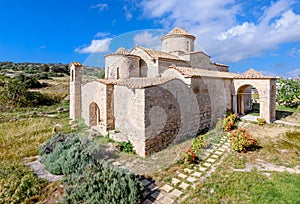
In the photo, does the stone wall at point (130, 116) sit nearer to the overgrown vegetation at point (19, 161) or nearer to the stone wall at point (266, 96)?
the overgrown vegetation at point (19, 161)

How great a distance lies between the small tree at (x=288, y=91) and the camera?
55.5 feet

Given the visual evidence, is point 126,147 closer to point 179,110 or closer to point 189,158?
point 189,158

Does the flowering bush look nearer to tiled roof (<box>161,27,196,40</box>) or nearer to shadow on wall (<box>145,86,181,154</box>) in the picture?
shadow on wall (<box>145,86,181,154</box>)

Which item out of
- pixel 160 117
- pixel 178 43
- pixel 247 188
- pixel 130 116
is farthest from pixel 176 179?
pixel 178 43

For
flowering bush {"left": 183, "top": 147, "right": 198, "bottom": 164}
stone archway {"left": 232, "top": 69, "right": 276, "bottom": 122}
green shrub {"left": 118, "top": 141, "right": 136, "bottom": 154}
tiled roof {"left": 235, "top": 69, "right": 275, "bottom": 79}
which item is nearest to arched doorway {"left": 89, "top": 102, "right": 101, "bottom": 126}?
green shrub {"left": 118, "top": 141, "right": 136, "bottom": 154}

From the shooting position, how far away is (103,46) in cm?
1252

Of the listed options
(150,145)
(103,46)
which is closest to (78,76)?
(103,46)

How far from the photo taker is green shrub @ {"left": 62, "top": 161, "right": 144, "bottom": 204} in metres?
3.96

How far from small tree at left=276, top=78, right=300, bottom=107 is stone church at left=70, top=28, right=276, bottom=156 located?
5282mm

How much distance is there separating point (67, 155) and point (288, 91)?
20387 millimetres

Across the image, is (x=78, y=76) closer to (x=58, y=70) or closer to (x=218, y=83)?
(x=218, y=83)

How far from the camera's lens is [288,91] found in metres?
17.5

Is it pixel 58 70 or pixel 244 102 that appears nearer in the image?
pixel 244 102

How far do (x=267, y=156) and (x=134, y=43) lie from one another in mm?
10163
